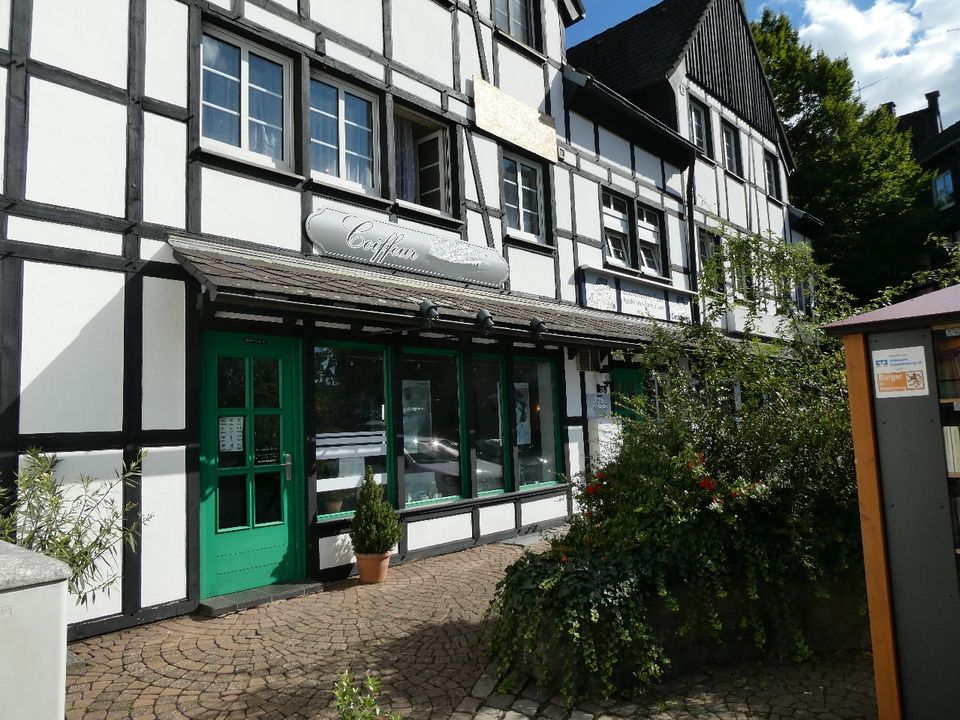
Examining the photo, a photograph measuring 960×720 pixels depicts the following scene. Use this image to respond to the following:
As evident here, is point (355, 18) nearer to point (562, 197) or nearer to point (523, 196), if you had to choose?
point (523, 196)

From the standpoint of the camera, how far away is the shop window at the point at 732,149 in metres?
15.6

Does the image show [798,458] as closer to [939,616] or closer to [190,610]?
[939,616]

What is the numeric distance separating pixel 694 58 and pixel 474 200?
8.11 meters

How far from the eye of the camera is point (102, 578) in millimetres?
4973

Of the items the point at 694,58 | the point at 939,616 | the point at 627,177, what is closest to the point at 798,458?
the point at 939,616

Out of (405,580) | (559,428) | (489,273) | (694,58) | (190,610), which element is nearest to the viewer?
(190,610)

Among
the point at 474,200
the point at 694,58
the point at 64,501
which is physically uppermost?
the point at 694,58

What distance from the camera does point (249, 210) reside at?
6246mm

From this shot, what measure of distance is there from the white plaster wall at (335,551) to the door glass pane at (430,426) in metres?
1.00

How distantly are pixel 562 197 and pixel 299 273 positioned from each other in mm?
5088

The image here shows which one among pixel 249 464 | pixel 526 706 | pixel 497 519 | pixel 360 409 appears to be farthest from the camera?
pixel 497 519

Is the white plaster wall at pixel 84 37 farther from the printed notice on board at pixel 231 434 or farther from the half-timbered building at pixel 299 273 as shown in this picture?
the printed notice on board at pixel 231 434

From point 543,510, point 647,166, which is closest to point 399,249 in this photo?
point 543,510

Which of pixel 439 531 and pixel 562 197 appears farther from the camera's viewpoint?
pixel 562 197
